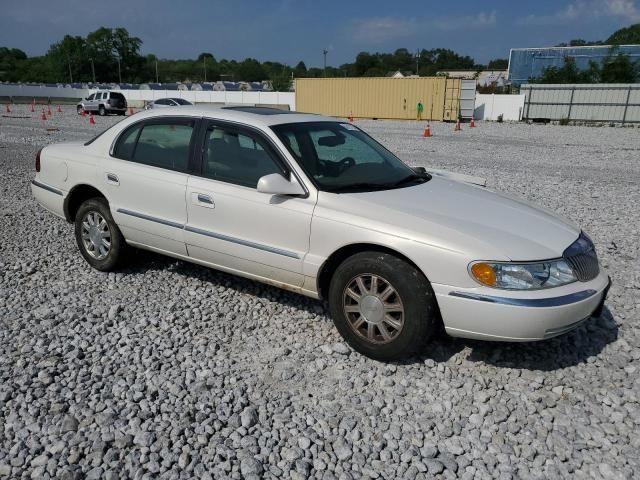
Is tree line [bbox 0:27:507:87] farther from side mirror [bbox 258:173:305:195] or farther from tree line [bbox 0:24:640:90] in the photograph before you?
side mirror [bbox 258:173:305:195]

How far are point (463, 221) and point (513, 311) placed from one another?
685mm

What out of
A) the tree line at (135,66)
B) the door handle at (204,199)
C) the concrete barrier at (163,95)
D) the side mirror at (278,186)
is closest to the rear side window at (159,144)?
the door handle at (204,199)

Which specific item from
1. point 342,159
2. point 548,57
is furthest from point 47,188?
point 548,57

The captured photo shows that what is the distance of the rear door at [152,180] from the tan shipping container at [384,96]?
2997 cm

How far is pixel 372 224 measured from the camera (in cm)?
346

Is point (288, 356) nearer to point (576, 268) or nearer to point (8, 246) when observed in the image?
point (576, 268)

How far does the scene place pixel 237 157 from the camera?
418 cm

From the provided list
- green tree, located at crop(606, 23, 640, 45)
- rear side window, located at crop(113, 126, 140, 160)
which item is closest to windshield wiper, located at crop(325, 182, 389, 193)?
rear side window, located at crop(113, 126, 140, 160)

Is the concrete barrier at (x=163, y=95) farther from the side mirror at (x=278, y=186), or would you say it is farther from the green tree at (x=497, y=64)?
the green tree at (x=497, y=64)

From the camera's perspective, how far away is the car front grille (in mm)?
3377

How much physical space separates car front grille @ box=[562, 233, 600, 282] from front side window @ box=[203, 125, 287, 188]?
6.74ft

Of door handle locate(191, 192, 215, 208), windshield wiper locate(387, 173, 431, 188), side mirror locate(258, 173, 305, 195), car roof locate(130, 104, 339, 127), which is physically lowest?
door handle locate(191, 192, 215, 208)

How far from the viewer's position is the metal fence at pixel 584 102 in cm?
2808

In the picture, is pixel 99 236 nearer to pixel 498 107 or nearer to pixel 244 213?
pixel 244 213
